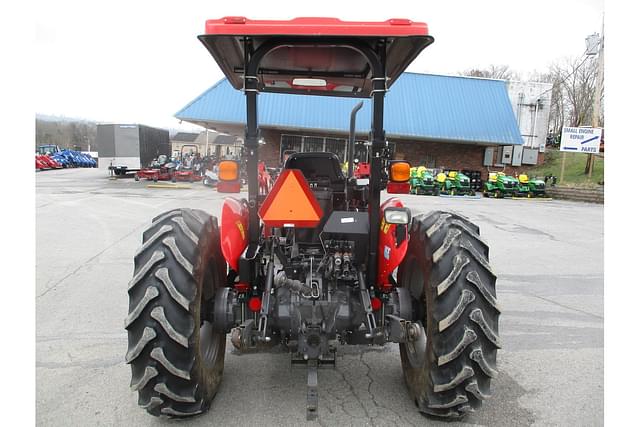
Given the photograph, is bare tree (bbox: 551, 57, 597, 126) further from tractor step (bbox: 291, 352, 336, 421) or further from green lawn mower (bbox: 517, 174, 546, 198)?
tractor step (bbox: 291, 352, 336, 421)

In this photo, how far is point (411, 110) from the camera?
23.1 metres

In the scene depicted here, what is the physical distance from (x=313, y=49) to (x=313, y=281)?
1.57 metres

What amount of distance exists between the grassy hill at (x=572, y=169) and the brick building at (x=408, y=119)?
12.3 ft

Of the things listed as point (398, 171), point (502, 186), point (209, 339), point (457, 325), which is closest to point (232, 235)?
point (209, 339)

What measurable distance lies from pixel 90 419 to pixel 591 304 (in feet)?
17.9

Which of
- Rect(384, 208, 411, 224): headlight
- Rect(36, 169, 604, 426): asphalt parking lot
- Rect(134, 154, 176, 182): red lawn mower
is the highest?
Rect(134, 154, 176, 182): red lawn mower

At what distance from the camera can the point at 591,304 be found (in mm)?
5246

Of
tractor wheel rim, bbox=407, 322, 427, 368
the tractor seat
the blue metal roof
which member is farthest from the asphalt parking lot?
the blue metal roof

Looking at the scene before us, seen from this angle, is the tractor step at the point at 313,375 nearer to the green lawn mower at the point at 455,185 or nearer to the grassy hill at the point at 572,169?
the green lawn mower at the point at 455,185

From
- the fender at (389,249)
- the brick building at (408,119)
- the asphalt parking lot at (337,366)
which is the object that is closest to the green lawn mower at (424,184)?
the brick building at (408,119)

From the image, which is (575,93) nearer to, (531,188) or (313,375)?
(531,188)

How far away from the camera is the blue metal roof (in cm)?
2095

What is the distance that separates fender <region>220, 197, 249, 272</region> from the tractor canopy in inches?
33.7

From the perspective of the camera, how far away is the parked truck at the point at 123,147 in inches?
943
